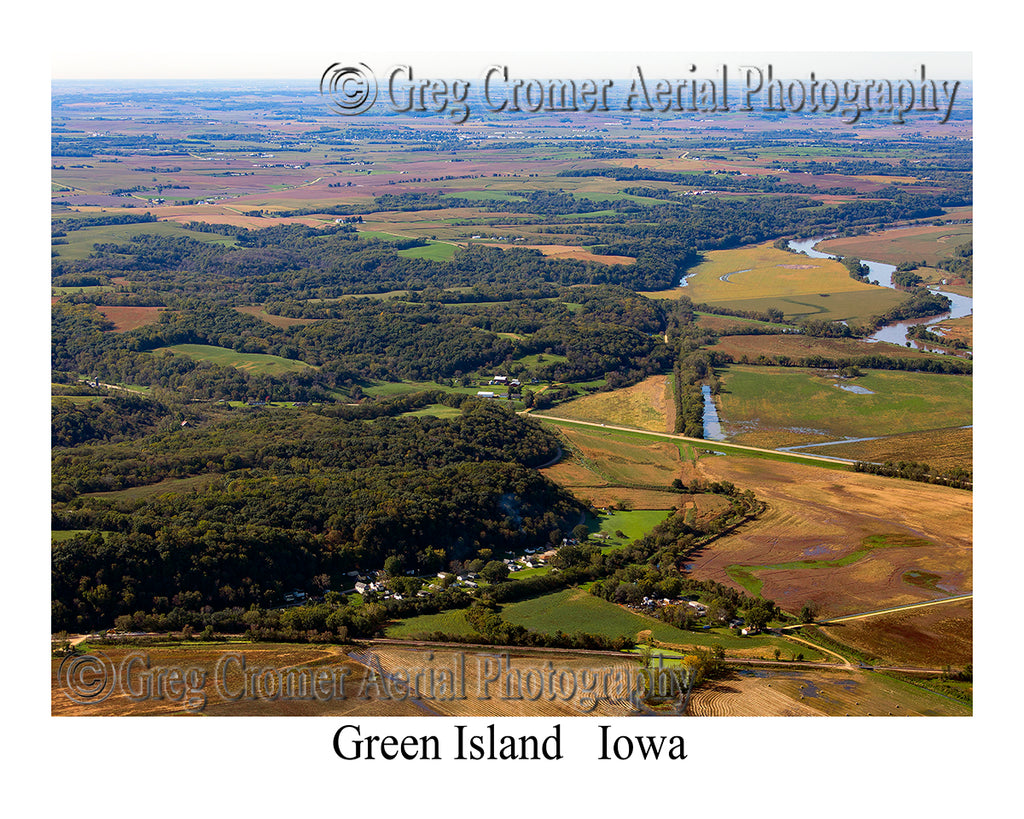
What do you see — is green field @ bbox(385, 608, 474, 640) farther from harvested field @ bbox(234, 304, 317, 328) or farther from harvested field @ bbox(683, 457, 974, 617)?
harvested field @ bbox(234, 304, 317, 328)

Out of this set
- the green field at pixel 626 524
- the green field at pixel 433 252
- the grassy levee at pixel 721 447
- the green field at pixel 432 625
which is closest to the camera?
the green field at pixel 432 625

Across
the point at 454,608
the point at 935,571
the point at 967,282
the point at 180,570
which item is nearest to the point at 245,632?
the point at 180,570

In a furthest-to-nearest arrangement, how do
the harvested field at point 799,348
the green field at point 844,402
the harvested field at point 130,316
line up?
the harvested field at point 130,316 → the harvested field at point 799,348 → the green field at point 844,402

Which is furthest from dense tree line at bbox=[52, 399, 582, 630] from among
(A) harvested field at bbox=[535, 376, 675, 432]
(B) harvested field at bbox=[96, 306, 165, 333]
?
(B) harvested field at bbox=[96, 306, 165, 333]

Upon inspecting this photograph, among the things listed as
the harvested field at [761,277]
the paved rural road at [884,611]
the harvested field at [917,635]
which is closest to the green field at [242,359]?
the harvested field at [761,277]

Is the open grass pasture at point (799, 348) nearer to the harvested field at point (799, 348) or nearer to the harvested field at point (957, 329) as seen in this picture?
the harvested field at point (799, 348)

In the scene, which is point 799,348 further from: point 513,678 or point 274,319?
point 513,678

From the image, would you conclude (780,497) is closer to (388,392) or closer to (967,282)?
(388,392)
